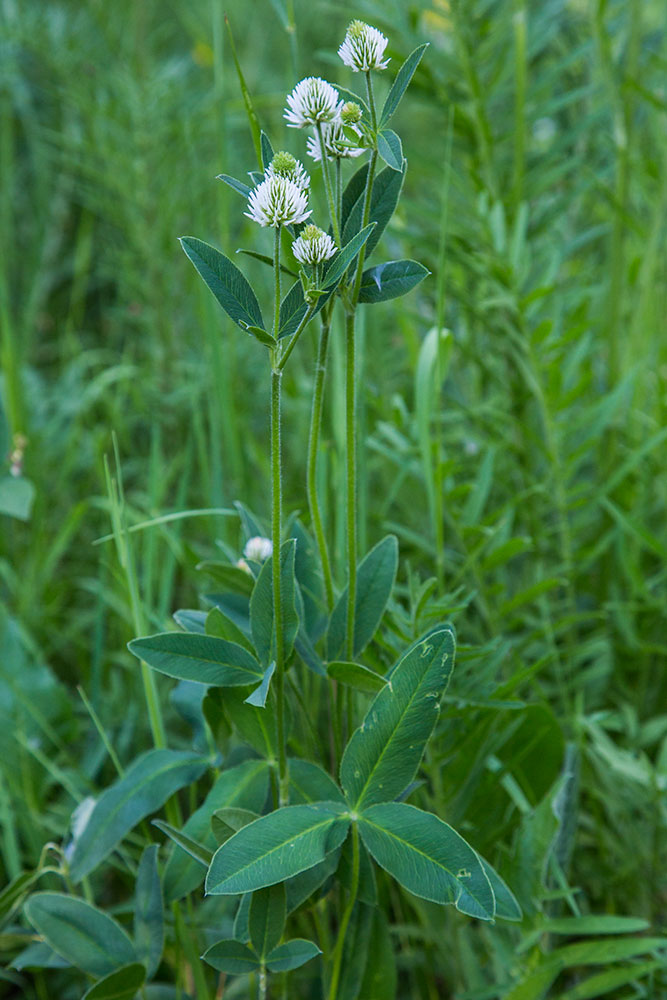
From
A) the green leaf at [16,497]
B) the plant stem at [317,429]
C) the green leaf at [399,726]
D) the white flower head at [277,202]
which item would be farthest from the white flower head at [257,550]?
the green leaf at [16,497]

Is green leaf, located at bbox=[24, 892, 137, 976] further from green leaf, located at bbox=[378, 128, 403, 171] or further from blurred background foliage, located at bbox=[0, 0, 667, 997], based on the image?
green leaf, located at bbox=[378, 128, 403, 171]

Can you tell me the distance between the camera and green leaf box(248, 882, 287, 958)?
639 millimetres

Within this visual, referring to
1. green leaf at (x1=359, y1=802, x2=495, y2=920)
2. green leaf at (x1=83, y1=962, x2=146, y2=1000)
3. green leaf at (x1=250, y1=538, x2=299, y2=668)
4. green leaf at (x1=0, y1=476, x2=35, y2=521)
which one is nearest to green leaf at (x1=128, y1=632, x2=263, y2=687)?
green leaf at (x1=250, y1=538, x2=299, y2=668)

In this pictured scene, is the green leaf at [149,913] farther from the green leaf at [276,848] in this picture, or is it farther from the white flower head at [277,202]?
the white flower head at [277,202]

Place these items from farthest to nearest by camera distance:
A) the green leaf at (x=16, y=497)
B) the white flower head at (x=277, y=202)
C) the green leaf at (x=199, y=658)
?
the green leaf at (x=16, y=497), the green leaf at (x=199, y=658), the white flower head at (x=277, y=202)

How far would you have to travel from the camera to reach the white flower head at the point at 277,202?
0.53 metres

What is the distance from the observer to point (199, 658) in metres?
0.65

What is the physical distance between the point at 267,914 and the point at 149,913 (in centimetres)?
14

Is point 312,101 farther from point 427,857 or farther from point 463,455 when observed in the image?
point 463,455

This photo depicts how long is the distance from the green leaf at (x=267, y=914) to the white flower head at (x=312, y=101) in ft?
1.66

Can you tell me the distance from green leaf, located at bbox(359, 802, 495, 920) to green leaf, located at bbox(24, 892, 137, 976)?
261mm

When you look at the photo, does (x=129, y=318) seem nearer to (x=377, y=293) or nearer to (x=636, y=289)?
(x=636, y=289)

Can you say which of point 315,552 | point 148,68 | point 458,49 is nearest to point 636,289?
point 458,49

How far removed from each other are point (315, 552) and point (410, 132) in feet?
6.49
